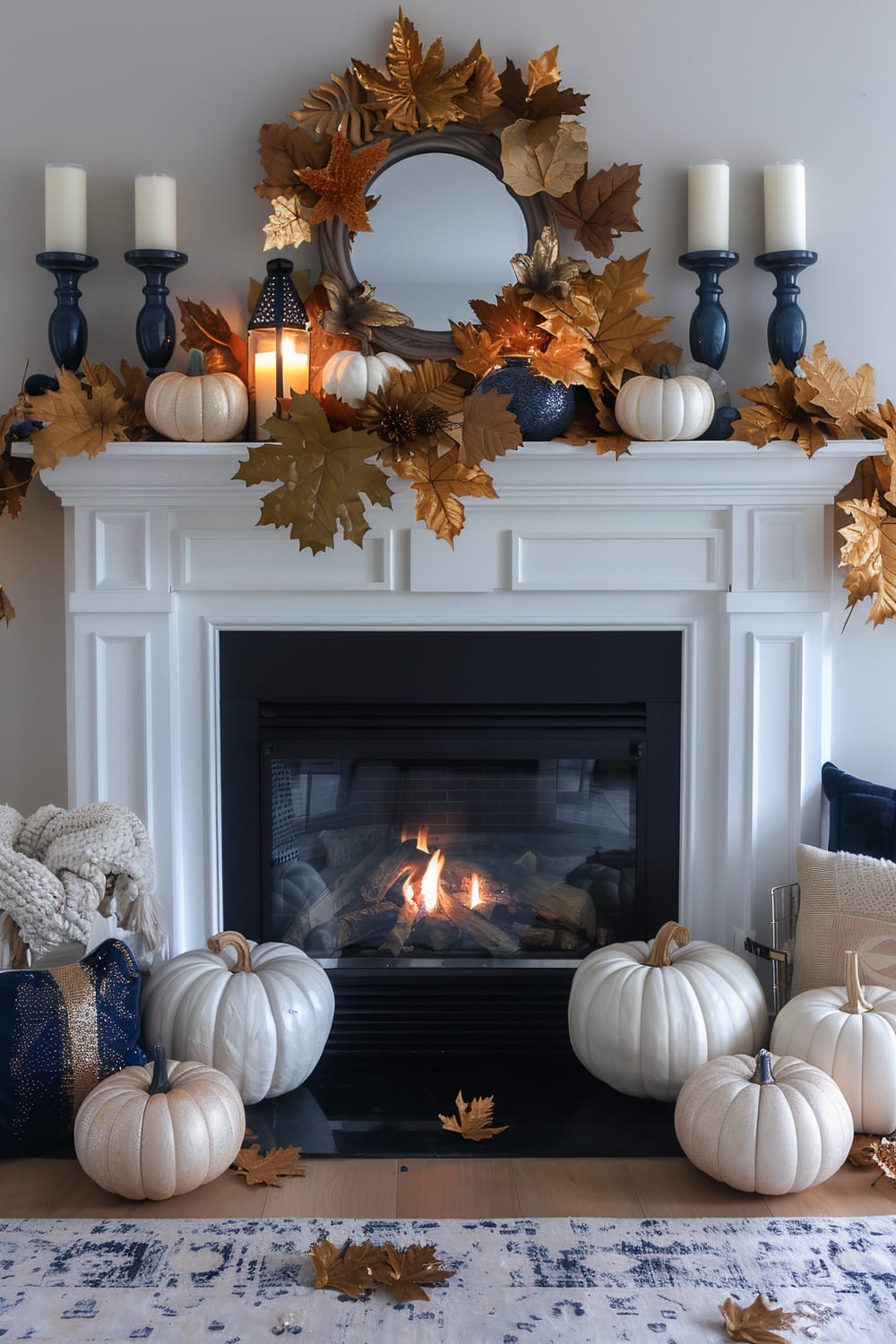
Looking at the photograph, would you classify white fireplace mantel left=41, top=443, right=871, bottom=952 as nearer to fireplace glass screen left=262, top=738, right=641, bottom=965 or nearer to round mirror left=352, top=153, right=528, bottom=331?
fireplace glass screen left=262, top=738, right=641, bottom=965

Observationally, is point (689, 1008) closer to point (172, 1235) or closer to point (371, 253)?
point (172, 1235)

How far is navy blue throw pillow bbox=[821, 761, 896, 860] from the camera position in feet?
6.86

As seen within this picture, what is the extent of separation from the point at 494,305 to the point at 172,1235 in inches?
68.1

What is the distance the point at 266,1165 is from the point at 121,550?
1.18 m

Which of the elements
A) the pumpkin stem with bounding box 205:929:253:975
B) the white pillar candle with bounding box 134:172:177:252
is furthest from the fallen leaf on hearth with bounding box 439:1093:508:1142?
the white pillar candle with bounding box 134:172:177:252

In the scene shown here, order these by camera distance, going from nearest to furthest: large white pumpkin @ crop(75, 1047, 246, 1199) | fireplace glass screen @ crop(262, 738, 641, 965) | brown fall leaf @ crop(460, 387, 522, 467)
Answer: large white pumpkin @ crop(75, 1047, 246, 1199)
brown fall leaf @ crop(460, 387, 522, 467)
fireplace glass screen @ crop(262, 738, 641, 965)

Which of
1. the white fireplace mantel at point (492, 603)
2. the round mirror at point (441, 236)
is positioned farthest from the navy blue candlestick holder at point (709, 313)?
the round mirror at point (441, 236)

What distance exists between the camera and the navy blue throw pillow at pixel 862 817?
209 centimetres

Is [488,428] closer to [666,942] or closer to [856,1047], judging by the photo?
[666,942]

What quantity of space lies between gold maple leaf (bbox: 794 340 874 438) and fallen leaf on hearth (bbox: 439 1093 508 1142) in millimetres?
1429

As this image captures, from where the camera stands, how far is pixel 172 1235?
160 centimetres

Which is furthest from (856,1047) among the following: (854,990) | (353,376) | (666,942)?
(353,376)

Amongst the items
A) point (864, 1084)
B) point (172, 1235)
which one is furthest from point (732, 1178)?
point (172, 1235)

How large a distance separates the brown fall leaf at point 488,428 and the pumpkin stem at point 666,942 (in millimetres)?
921
